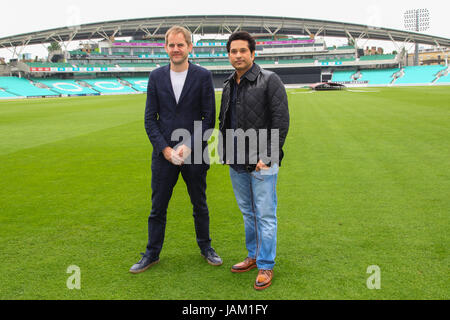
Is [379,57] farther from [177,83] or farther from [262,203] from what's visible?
[262,203]

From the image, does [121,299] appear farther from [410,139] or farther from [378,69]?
[378,69]

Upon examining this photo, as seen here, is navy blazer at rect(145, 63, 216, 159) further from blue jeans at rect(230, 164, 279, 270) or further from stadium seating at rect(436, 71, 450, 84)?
stadium seating at rect(436, 71, 450, 84)

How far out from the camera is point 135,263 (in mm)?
3309

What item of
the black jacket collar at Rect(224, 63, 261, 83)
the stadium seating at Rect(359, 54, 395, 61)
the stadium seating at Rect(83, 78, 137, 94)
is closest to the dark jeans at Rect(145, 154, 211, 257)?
the black jacket collar at Rect(224, 63, 261, 83)

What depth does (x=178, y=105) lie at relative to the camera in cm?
324

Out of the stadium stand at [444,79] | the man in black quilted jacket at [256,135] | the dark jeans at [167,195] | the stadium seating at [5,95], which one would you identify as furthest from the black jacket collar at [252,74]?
the stadium stand at [444,79]

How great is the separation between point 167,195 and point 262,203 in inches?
38.1

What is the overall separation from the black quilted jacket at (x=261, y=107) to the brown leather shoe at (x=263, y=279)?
967 mm

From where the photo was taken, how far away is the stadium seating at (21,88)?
163ft

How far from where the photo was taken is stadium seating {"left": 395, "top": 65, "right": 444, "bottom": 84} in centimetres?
5772

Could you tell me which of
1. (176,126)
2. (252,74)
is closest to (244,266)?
(176,126)

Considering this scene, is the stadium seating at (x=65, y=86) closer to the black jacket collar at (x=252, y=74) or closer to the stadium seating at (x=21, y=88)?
the stadium seating at (x=21, y=88)

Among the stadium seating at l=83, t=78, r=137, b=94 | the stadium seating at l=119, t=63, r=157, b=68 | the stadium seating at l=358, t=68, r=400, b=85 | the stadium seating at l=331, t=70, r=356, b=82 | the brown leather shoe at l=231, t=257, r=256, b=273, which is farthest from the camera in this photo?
the stadium seating at l=119, t=63, r=157, b=68

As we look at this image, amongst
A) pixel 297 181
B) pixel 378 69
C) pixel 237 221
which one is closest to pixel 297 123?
pixel 297 181
